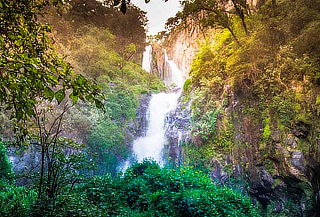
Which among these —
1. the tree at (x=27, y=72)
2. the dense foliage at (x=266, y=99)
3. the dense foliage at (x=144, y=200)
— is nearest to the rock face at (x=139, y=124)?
the dense foliage at (x=266, y=99)

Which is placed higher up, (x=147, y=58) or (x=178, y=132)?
(x=147, y=58)

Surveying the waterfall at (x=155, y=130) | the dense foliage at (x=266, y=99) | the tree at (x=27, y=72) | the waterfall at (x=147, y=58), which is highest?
the waterfall at (x=147, y=58)

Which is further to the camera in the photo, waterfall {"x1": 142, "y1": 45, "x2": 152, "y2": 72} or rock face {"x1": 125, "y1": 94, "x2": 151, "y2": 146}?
waterfall {"x1": 142, "y1": 45, "x2": 152, "y2": 72}

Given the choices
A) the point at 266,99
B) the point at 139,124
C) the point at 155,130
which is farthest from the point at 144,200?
the point at 139,124

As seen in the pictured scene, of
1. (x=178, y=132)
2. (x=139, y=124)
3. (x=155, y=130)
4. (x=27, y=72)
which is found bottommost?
(x=27, y=72)

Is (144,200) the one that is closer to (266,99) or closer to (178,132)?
(266,99)

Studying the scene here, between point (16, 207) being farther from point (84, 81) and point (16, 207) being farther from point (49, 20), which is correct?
point (49, 20)

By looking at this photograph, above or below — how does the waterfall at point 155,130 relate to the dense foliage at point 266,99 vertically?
above

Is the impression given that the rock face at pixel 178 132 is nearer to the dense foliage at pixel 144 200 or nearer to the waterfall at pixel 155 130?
the waterfall at pixel 155 130

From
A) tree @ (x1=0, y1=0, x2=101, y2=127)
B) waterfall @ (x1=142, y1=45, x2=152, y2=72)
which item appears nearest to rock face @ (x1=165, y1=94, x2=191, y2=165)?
tree @ (x1=0, y1=0, x2=101, y2=127)

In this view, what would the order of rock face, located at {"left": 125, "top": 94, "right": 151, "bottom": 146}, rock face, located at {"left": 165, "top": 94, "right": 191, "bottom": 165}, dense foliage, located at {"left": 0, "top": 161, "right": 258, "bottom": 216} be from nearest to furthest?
dense foliage, located at {"left": 0, "top": 161, "right": 258, "bottom": 216} < rock face, located at {"left": 165, "top": 94, "right": 191, "bottom": 165} < rock face, located at {"left": 125, "top": 94, "right": 151, "bottom": 146}

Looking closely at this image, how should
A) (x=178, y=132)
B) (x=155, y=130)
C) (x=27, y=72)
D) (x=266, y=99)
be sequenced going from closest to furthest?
(x=27, y=72) → (x=266, y=99) → (x=178, y=132) → (x=155, y=130)

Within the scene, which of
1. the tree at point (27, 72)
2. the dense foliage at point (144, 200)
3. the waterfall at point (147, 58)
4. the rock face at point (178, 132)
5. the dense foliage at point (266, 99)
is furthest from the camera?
the waterfall at point (147, 58)

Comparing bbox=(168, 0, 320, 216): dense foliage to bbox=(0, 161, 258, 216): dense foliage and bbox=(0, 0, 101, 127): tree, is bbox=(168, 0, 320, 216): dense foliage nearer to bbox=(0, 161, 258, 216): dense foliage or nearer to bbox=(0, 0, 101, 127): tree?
bbox=(0, 161, 258, 216): dense foliage
